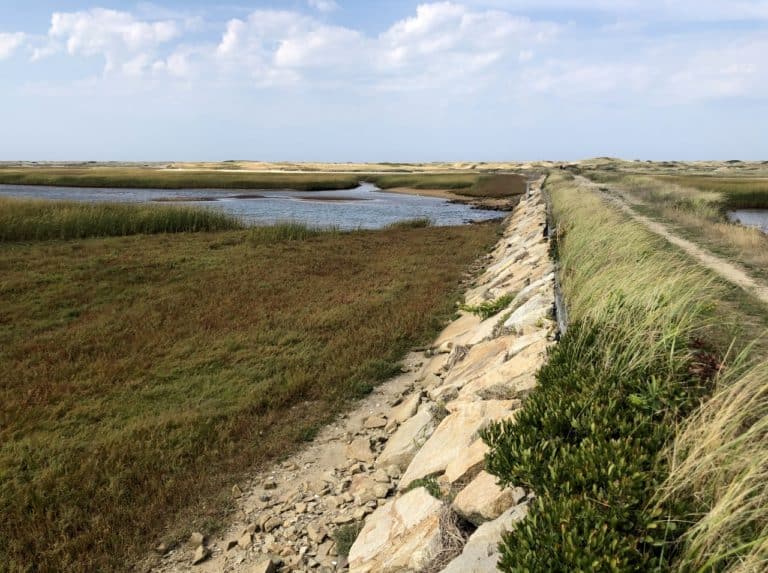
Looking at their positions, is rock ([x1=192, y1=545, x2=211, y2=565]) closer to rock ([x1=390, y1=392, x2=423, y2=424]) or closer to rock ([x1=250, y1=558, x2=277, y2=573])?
rock ([x1=250, y1=558, x2=277, y2=573])


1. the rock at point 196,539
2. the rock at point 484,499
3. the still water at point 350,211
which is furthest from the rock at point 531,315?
the still water at point 350,211

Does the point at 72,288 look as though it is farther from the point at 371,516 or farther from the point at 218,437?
the point at 371,516

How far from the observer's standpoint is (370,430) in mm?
7594

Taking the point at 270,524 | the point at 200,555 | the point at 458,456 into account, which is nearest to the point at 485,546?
the point at 458,456

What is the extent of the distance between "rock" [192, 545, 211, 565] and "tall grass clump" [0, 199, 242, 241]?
891 inches

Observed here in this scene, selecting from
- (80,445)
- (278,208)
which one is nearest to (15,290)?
(80,445)

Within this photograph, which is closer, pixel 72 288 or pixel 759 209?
pixel 72 288

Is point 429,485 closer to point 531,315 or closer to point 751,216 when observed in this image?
point 531,315

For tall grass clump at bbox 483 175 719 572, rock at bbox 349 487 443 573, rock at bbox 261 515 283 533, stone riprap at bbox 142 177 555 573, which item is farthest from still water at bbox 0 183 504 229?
rock at bbox 349 487 443 573

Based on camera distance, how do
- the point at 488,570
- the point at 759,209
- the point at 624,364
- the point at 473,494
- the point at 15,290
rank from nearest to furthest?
1. the point at 488,570
2. the point at 473,494
3. the point at 624,364
4. the point at 15,290
5. the point at 759,209

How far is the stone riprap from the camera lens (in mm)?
4004

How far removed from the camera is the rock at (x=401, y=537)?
3.96m

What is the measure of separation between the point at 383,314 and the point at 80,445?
746cm

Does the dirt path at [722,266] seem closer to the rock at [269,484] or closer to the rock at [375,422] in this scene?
the rock at [375,422]
